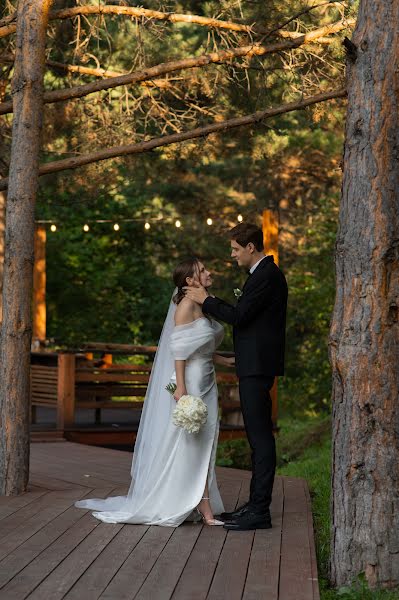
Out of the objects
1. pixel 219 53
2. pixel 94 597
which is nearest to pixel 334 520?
pixel 94 597

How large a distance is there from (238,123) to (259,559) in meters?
4.18

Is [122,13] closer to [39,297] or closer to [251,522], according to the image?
[251,522]

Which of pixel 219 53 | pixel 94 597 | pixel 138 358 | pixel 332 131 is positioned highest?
pixel 332 131

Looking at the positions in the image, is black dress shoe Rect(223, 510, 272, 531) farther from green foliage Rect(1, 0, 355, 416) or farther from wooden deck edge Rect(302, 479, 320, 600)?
green foliage Rect(1, 0, 355, 416)

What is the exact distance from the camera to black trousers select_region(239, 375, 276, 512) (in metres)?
6.60

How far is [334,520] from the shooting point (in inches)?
223

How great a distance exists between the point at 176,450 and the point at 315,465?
5.05 metres

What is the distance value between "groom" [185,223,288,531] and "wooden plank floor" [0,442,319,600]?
259 mm

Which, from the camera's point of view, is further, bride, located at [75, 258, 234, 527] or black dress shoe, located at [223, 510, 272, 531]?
bride, located at [75, 258, 234, 527]

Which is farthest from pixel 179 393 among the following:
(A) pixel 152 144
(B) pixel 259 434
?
(A) pixel 152 144

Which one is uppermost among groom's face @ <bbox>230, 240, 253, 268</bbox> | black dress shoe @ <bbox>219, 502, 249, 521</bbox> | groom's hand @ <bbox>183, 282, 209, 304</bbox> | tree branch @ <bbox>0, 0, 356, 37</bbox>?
tree branch @ <bbox>0, 0, 356, 37</bbox>

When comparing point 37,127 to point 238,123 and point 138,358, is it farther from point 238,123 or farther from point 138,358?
point 138,358

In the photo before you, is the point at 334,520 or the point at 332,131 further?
the point at 332,131

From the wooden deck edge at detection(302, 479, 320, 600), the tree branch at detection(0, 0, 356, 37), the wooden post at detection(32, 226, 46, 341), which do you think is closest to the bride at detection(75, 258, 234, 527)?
the wooden deck edge at detection(302, 479, 320, 600)
